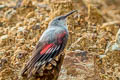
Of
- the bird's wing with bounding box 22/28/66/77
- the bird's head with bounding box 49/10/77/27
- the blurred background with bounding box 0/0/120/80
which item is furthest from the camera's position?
the bird's head with bounding box 49/10/77/27

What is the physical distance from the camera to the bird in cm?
487

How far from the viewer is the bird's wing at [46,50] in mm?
4863

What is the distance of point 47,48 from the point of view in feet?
16.6

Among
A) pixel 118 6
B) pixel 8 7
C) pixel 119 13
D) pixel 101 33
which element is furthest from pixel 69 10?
pixel 118 6

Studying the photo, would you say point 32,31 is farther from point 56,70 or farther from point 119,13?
point 119,13

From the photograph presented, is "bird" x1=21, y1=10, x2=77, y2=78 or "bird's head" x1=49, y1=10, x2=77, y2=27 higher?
"bird's head" x1=49, y1=10, x2=77, y2=27

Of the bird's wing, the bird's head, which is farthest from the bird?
the bird's head

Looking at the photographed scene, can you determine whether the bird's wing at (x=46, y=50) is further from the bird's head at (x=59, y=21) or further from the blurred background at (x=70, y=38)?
the bird's head at (x=59, y=21)

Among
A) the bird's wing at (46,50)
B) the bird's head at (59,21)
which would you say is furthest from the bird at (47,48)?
the bird's head at (59,21)

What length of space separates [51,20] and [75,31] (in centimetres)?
66

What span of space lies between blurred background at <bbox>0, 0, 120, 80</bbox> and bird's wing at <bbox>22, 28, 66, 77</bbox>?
0.30 m

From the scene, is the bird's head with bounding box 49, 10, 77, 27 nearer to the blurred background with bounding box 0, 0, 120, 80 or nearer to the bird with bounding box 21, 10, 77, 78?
the bird with bounding box 21, 10, 77, 78

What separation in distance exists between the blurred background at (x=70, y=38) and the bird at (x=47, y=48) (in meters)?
0.28

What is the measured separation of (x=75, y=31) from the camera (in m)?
6.35
